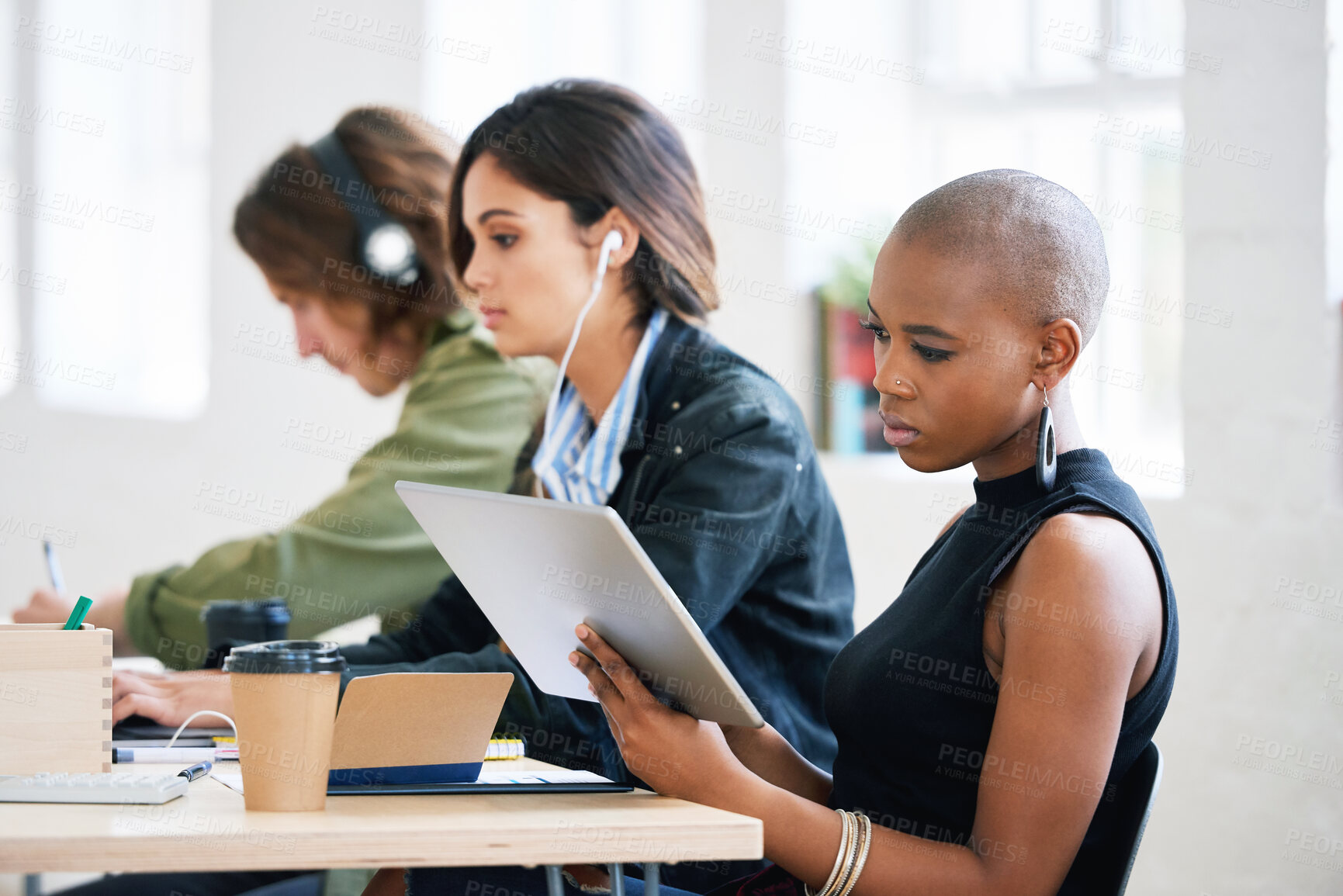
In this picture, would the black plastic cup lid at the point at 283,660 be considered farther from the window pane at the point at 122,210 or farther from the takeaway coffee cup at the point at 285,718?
the window pane at the point at 122,210

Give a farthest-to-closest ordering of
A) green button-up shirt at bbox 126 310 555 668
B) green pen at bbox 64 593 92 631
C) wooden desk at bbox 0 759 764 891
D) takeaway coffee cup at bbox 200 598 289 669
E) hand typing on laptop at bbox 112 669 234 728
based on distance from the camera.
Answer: green button-up shirt at bbox 126 310 555 668, takeaway coffee cup at bbox 200 598 289 669, hand typing on laptop at bbox 112 669 234 728, green pen at bbox 64 593 92 631, wooden desk at bbox 0 759 764 891

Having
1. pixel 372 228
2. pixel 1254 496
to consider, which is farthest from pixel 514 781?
pixel 1254 496

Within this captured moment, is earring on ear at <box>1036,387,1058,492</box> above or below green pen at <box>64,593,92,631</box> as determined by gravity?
above

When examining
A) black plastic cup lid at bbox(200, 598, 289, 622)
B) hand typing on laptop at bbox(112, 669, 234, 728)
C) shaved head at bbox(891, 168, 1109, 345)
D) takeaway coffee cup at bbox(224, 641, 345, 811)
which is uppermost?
shaved head at bbox(891, 168, 1109, 345)

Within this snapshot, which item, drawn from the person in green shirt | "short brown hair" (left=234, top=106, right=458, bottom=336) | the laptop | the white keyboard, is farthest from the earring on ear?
"short brown hair" (left=234, top=106, right=458, bottom=336)

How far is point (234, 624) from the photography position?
1743 mm

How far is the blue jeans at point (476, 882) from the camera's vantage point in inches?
42.3

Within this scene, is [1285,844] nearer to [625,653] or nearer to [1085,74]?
[1085,74]

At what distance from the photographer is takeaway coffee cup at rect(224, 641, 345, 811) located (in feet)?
2.87

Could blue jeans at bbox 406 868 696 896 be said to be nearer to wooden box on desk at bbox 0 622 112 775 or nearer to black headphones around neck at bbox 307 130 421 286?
wooden box on desk at bbox 0 622 112 775

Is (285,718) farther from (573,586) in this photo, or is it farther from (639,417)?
(639,417)

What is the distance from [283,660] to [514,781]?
33cm

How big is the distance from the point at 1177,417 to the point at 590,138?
159 cm

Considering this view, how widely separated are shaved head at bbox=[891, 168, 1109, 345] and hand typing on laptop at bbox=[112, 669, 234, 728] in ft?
3.17
